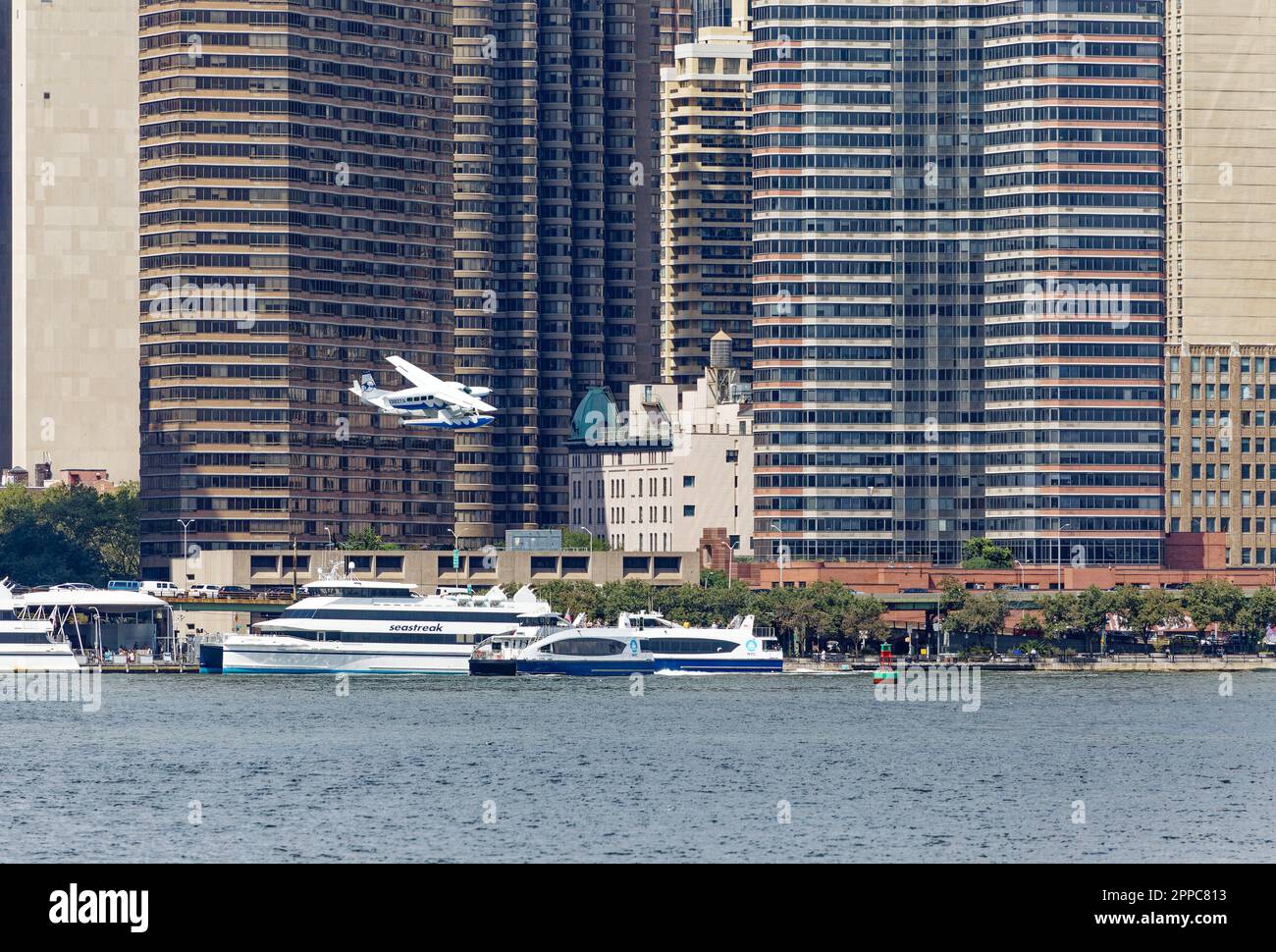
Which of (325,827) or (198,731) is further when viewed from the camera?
(198,731)

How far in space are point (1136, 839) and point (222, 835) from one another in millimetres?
31273

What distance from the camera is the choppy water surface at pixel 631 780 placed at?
8206cm

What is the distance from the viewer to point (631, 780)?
109m

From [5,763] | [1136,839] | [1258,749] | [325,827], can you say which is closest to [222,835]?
[325,827]

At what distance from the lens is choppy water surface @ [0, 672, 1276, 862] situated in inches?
3231

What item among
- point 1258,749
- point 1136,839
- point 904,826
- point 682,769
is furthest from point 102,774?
point 1258,749
